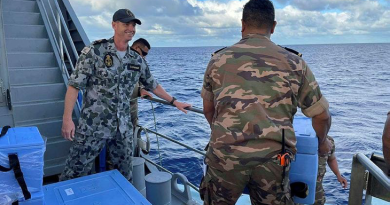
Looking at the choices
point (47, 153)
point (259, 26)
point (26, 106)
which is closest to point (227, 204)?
point (259, 26)

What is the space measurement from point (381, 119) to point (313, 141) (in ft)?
47.7

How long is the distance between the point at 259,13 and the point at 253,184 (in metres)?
1.07

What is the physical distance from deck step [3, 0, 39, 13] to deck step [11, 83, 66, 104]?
1884 millimetres

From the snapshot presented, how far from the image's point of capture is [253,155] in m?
1.89

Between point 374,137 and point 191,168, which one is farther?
point 374,137

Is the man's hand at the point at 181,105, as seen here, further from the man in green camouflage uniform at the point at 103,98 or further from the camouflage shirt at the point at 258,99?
the camouflage shirt at the point at 258,99

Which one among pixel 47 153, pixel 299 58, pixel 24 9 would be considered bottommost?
pixel 47 153

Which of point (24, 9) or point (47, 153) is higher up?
point (24, 9)

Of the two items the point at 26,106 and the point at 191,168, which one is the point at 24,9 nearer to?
the point at 26,106

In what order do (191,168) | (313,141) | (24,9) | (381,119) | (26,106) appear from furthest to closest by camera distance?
(381,119) < (191,168) < (24,9) < (26,106) < (313,141)

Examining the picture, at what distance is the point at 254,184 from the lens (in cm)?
198

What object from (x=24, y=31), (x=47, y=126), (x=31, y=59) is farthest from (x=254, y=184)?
(x=24, y=31)

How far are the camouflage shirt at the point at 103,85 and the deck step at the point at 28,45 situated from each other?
2307mm

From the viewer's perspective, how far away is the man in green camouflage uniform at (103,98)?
286 cm
